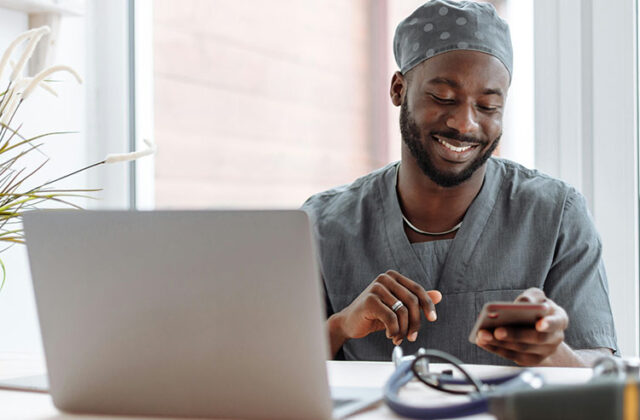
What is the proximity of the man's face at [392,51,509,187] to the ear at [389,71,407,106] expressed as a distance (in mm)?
45

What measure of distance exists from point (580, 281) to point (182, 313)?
87cm

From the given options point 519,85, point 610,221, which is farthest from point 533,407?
point 519,85

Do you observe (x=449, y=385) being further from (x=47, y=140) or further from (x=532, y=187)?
(x=47, y=140)

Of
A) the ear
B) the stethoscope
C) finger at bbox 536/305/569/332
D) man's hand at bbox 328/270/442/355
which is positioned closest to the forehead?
the ear

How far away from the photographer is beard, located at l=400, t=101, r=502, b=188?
145cm

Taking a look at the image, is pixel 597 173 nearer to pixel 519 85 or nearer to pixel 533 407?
pixel 519 85

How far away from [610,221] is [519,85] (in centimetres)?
36

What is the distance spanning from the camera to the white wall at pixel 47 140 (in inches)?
67.6

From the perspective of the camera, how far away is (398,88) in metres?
1.58

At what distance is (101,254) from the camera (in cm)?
70

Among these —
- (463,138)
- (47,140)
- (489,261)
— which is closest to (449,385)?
(489,261)

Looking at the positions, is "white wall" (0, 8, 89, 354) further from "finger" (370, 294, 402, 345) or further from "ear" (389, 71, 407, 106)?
"finger" (370, 294, 402, 345)

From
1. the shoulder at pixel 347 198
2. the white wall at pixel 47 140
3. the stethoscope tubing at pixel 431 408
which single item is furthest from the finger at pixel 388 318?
the white wall at pixel 47 140

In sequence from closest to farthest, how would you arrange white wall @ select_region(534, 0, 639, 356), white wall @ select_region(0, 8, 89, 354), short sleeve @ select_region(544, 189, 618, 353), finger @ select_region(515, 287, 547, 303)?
finger @ select_region(515, 287, 547, 303)
short sleeve @ select_region(544, 189, 618, 353)
white wall @ select_region(534, 0, 639, 356)
white wall @ select_region(0, 8, 89, 354)
